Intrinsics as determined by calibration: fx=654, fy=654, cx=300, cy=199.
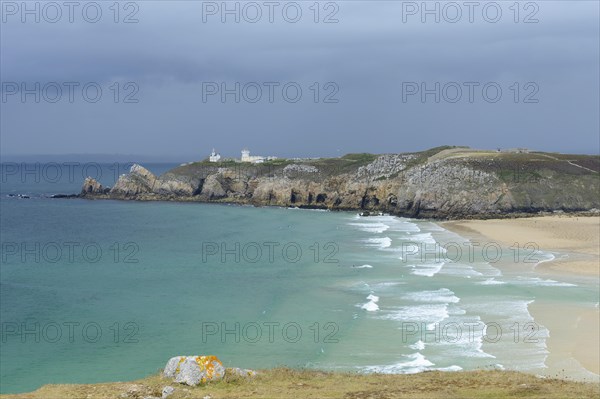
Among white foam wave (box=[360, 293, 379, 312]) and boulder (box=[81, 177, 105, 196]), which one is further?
boulder (box=[81, 177, 105, 196])

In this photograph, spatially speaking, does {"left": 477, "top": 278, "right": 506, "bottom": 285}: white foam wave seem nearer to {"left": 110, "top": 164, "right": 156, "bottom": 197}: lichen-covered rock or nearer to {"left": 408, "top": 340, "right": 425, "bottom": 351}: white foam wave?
{"left": 408, "top": 340, "right": 425, "bottom": 351}: white foam wave

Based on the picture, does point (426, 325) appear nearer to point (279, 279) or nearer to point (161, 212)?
point (279, 279)

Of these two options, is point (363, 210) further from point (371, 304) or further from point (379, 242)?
point (371, 304)

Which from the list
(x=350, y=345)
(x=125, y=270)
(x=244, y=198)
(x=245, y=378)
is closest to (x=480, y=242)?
(x=125, y=270)

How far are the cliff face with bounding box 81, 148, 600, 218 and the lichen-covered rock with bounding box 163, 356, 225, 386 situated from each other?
72.6m

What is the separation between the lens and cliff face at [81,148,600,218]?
88625mm

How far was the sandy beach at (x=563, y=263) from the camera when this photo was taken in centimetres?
2615

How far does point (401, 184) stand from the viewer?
A: 99.2 metres

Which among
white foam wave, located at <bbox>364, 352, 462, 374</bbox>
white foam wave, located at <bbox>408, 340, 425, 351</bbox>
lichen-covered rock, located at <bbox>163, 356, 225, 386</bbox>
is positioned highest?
lichen-covered rock, located at <bbox>163, 356, 225, 386</bbox>

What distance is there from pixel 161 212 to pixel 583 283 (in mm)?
70624

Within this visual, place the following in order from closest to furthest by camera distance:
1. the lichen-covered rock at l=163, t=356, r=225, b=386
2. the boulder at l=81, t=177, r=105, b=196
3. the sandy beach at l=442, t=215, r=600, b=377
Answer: the lichen-covered rock at l=163, t=356, r=225, b=386 → the sandy beach at l=442, t=215, r=600, b=377 → the boulder at l=81, t=177, r=105, b=196

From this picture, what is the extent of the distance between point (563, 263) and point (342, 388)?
36.6 m

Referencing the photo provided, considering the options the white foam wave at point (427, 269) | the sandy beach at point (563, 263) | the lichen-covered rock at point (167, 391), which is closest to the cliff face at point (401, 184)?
the sandy beach at point (563, 263)

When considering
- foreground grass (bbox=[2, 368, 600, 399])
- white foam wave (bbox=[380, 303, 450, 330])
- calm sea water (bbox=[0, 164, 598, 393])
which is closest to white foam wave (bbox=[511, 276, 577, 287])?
calm sea water (bbox=[0, 164, 598, 393])
